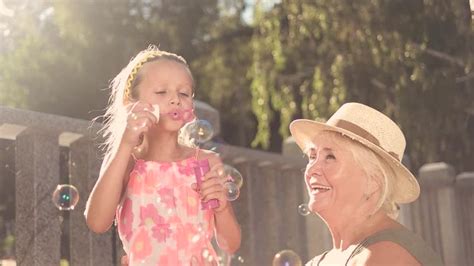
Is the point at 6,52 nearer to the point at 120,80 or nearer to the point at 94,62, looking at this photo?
the point at 94,62

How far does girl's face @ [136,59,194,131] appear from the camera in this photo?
289 cm

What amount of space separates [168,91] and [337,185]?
0.77 metres

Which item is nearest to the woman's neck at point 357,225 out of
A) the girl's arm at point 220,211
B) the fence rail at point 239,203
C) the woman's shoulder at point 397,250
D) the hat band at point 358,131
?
the woman's shoulder at point 397,250

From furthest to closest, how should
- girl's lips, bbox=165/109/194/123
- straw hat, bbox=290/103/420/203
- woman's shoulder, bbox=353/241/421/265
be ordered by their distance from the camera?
straw hat, bbox=290/103/420/203, girl's lips, bbox=165/109/194/123, woman's shoulder, bbox=353/241/421/265

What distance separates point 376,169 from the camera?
299 cm

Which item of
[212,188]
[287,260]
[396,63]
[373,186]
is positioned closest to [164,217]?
[212,188]

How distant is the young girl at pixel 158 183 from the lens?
2.80 meters

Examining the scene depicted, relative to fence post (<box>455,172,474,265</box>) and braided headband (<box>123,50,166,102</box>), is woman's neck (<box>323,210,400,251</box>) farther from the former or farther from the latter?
fence post (<box>455,172,474,265</box>)

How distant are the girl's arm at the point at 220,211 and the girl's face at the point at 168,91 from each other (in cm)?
26

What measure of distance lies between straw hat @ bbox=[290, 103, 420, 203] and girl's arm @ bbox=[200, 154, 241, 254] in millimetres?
504

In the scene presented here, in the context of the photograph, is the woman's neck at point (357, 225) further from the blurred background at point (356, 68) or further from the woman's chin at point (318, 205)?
the blurred background at point (356, 68)

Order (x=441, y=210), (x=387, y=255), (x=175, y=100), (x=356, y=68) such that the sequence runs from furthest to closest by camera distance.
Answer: (x=356, y=68), (x=441, y=210), (x=175, y=100), (x=387, y=255)

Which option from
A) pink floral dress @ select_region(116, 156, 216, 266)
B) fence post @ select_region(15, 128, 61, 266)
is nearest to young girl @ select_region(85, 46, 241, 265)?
pink floral dress @ select_region(116, 156, 216, 266)

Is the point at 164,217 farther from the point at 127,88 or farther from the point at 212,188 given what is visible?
the point at 127,88
